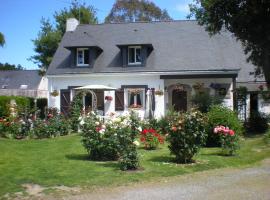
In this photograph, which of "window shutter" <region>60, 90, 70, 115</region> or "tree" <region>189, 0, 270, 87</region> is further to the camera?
"window shutter" <region>60, 90, 70, 115</region>

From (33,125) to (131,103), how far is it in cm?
789

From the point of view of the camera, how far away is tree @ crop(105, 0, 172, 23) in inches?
1893

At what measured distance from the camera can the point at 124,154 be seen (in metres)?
10.8

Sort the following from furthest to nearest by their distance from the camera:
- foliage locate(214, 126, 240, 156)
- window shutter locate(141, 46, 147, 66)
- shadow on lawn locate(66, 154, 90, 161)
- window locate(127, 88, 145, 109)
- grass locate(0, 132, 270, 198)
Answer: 1. window shutter locate(141, 46, 147, 66)
2. window locate(127, 88, 145, 109)
3. foliage locate(214, 126, 240, 156)
4. shadow on lawn locate(66, 154, 90, 161)
5. grass locate(0, 132, 270, 198)

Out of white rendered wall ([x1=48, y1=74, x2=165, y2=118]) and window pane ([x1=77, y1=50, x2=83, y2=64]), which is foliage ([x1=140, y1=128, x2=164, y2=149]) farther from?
window pane ([x1=77, y1=50, x2=83, y2=64])

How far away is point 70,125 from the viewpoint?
20719mm

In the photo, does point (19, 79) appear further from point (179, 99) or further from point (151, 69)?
point (179, 99)

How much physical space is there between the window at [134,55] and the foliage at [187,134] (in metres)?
15.0

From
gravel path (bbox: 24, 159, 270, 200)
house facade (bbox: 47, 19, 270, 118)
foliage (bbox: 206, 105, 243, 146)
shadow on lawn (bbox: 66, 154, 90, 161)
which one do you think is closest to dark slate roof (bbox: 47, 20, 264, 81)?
house facade (bbox: 47, 19, 270, 118)

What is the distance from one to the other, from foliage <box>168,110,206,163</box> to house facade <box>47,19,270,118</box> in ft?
42.2

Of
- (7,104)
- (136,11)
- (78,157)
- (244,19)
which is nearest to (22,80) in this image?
(136,11)

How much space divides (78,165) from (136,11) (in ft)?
127

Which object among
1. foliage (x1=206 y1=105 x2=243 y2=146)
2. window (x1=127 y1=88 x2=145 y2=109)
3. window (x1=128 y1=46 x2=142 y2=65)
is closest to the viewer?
foliage (x1=206 y1=105 x2=243 y2=146)

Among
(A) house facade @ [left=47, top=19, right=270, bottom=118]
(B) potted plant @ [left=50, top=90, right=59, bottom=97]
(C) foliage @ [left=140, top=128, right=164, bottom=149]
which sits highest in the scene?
(A) house facade @ [left=47, top=19, right=270, bottom=118]
